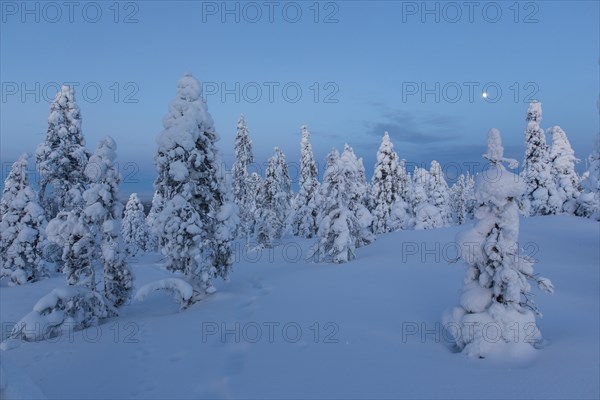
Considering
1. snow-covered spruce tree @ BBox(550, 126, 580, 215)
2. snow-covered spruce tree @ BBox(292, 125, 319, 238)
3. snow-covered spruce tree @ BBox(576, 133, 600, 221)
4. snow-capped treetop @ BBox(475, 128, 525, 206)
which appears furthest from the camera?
snow-covered spruce tree @ BBox(292, 125, 319, 238)

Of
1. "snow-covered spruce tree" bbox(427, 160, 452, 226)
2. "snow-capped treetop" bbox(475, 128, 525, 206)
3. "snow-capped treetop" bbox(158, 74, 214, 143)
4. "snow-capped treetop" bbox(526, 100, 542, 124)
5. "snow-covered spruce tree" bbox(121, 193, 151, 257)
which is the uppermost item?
"snow-capped treetop" bbox(526, 100, 542, 124)

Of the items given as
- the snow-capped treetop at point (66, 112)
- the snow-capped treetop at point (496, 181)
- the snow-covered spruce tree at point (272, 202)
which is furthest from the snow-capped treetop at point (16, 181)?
the snow-capped treetop at point (496, 181)

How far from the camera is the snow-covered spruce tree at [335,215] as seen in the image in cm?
2152

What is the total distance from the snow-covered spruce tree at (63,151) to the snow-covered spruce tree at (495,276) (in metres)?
24.7

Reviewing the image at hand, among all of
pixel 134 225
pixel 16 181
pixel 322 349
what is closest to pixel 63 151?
pixel 16 181

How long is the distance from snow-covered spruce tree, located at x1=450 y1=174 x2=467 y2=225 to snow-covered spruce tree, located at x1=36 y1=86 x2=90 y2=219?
223 feet

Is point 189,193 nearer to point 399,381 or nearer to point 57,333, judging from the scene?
point 57,333

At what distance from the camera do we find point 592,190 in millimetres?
20203

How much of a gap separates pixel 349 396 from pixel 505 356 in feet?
10.7

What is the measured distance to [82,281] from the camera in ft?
53.3

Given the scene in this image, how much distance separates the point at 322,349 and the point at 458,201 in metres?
79.7

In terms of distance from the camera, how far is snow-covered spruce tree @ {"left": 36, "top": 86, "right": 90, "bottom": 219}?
1000 inches

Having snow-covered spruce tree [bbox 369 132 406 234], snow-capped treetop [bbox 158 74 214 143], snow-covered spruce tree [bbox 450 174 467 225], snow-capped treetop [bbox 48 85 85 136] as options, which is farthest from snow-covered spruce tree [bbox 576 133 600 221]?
snow-covered spruce tree [bbox 450 174 467 225]

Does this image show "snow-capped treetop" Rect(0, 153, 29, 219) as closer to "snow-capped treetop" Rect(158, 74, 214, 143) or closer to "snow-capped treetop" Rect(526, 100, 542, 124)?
"snow-capped treetop" Rect(158, 74, 214, 143)
